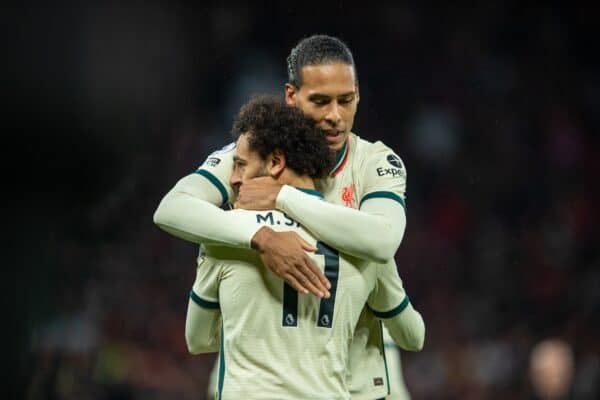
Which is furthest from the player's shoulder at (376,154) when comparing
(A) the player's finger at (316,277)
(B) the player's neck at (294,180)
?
(A) the player's finger at (316,277)

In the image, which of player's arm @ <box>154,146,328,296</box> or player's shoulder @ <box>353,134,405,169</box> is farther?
player's shoulder @ <box>353,134,405,169</box>

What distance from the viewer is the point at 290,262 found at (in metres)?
1.71

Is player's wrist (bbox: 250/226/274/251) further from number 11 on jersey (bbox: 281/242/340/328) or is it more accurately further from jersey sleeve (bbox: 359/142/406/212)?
jersey sleeve (bbox: 359/142/406/212)

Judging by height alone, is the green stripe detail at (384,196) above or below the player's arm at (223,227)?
above

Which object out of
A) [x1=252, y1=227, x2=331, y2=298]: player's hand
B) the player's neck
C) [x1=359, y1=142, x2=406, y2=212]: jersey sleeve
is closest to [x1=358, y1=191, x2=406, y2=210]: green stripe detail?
[x1=359, y1=142, x2=406, y2=212]: jersey sleeve

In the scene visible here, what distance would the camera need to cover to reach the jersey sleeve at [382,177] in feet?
6.67

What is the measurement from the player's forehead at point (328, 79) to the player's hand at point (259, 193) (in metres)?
0.35

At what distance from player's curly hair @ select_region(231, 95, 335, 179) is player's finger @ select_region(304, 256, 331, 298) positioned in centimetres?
20

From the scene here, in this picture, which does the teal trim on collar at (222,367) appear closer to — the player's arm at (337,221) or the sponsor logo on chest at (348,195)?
the player's arm at (337,221)

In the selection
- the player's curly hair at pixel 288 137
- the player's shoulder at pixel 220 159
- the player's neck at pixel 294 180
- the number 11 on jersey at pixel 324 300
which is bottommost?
the number 11 on jersey at pixel 324 300

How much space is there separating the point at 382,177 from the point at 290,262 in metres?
0.44

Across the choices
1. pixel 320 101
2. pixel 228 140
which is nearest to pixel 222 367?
pixel 320 101

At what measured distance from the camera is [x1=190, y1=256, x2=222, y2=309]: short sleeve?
1.83 metres
